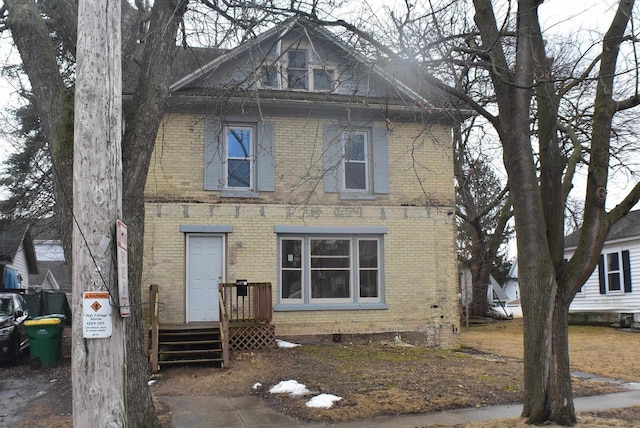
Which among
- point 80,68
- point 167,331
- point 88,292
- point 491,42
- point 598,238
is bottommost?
point 167,331

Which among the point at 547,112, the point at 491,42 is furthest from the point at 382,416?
the point at 491,42

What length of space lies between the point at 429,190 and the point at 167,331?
300 inches

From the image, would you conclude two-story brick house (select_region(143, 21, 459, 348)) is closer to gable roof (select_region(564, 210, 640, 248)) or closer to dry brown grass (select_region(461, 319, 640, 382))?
dry brown grass (select_region(461, 319, 640, 382))

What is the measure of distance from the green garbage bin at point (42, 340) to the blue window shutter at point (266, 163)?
5714 mm

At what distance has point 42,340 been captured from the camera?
12.8m

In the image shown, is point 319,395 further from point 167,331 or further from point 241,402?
point 167,331

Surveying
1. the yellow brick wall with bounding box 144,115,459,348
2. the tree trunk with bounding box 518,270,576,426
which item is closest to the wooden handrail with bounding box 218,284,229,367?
the yellow brick wall with bounding box 144,115,459,348

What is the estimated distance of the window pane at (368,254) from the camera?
51.5 ft

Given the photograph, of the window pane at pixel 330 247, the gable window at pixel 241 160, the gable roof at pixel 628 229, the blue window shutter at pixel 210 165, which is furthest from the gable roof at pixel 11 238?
the gable roof at pixel 628 229

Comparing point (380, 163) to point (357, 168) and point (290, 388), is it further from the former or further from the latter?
point (290, 388)

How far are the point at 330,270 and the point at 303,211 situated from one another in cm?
173

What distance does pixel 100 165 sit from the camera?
14.5 ft

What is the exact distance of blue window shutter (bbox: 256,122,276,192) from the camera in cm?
1502

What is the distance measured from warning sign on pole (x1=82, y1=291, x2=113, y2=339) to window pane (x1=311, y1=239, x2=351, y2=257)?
11291 millimetres
